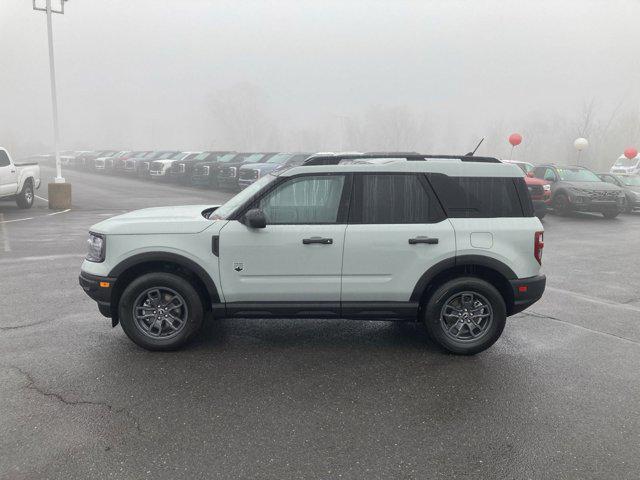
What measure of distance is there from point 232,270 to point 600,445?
321 cm

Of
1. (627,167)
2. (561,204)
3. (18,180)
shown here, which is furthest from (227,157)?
(627,167)

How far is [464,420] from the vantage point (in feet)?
12.0

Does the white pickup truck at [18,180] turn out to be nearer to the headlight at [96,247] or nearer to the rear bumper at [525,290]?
the headlight at [96,247]

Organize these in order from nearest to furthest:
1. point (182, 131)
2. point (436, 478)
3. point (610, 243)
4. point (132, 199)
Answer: point (436, 478)
point (610, 243)
point (132, 199)
point (182, 131)

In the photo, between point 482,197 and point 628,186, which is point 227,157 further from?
point 482,197

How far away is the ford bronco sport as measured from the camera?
4598mm

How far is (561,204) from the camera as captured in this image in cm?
1612

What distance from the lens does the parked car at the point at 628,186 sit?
1780 centimetres

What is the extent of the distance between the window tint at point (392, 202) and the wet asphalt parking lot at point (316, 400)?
4.37ft

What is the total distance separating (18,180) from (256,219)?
13393 millimetres

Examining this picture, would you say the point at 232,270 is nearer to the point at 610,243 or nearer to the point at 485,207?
the point at 485,207

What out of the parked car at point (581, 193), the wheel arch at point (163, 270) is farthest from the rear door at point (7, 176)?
the parked car at point (581, 193)

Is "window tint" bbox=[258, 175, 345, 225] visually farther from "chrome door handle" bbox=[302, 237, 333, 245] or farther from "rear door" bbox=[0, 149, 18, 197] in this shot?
"rear door" bbox=[0, 149, 18, 197]

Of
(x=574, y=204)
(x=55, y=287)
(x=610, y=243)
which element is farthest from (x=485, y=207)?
(x=574, y=204)
